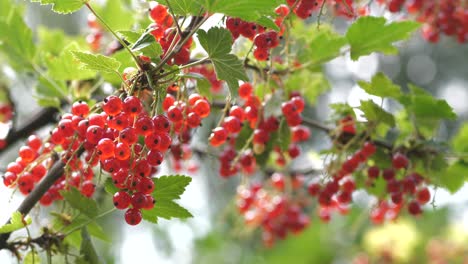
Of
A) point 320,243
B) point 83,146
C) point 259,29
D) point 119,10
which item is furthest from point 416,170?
point 320,243

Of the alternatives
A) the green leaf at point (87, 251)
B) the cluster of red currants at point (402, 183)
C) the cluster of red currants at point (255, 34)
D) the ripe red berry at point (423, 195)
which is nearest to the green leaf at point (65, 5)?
the cluster of red currants at point (255, 34)

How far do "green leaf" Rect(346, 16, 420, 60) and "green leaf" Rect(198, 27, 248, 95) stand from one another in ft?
1.85

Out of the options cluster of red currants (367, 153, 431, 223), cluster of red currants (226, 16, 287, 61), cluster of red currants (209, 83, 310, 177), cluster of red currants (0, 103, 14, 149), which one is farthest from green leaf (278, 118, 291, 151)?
cluster of red currants (0, 103, 14, 149)

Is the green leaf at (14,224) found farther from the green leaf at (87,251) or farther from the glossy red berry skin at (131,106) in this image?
the glossy red berry skin at (131,106)

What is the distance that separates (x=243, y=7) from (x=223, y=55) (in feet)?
0.39

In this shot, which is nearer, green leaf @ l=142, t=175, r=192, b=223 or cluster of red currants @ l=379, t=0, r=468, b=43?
green leaf @ l=142, t=175, r=192, b=223

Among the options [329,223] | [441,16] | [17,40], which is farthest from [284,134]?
[329,223]

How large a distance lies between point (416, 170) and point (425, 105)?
25cm

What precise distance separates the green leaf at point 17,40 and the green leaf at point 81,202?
2.71ft

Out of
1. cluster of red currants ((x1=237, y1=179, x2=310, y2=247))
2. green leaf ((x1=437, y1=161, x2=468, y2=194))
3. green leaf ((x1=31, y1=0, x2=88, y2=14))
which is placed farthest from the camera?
cluster of red currants ((x1=237, y1=179, x2=310, y2=247))

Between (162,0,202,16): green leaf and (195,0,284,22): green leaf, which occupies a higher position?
(195,0,284,22): green leaf

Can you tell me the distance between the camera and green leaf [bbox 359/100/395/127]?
1.60 metres

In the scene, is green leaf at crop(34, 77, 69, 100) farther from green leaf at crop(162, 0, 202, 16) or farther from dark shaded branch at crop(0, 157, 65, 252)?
green leaf at crop(162, 0, 202, 16)

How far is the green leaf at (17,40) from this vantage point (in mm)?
1918
